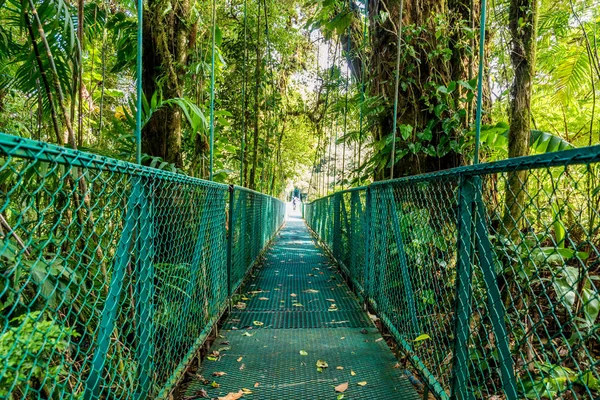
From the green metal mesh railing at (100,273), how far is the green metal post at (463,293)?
130 cm

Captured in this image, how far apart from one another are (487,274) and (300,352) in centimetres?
161

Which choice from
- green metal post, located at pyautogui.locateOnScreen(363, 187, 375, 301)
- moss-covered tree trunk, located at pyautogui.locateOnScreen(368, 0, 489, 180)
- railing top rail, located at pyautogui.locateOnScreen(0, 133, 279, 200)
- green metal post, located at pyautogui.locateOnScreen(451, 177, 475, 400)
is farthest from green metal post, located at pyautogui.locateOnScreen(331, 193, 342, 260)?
railing top rail, located at pyautogui.locateOnScreen(0, 133, 279, 200)

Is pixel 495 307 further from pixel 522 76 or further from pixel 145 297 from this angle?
pixel 522 76

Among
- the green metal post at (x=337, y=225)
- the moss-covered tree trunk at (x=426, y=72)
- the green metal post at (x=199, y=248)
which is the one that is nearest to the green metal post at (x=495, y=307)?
the green metal post at (x=199, y=248)

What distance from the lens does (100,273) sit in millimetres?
1803

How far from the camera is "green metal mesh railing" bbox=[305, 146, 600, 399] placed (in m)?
1.18

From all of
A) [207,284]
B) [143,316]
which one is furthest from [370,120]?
[143,316]

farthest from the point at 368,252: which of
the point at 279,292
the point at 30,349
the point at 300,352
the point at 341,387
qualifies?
the point at 30,349

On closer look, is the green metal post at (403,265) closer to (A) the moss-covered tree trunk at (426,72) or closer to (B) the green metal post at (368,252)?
(B) the green metal post at (368,252)

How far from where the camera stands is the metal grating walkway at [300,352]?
216cm

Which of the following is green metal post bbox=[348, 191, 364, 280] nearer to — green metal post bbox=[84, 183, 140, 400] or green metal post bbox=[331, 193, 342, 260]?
green metal post bbox=[331, 193, 342, 260]

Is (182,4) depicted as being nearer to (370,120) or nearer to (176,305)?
(370,120)

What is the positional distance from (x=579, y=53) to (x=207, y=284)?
3.83 metres

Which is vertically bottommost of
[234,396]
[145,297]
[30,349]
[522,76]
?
[234,396]
